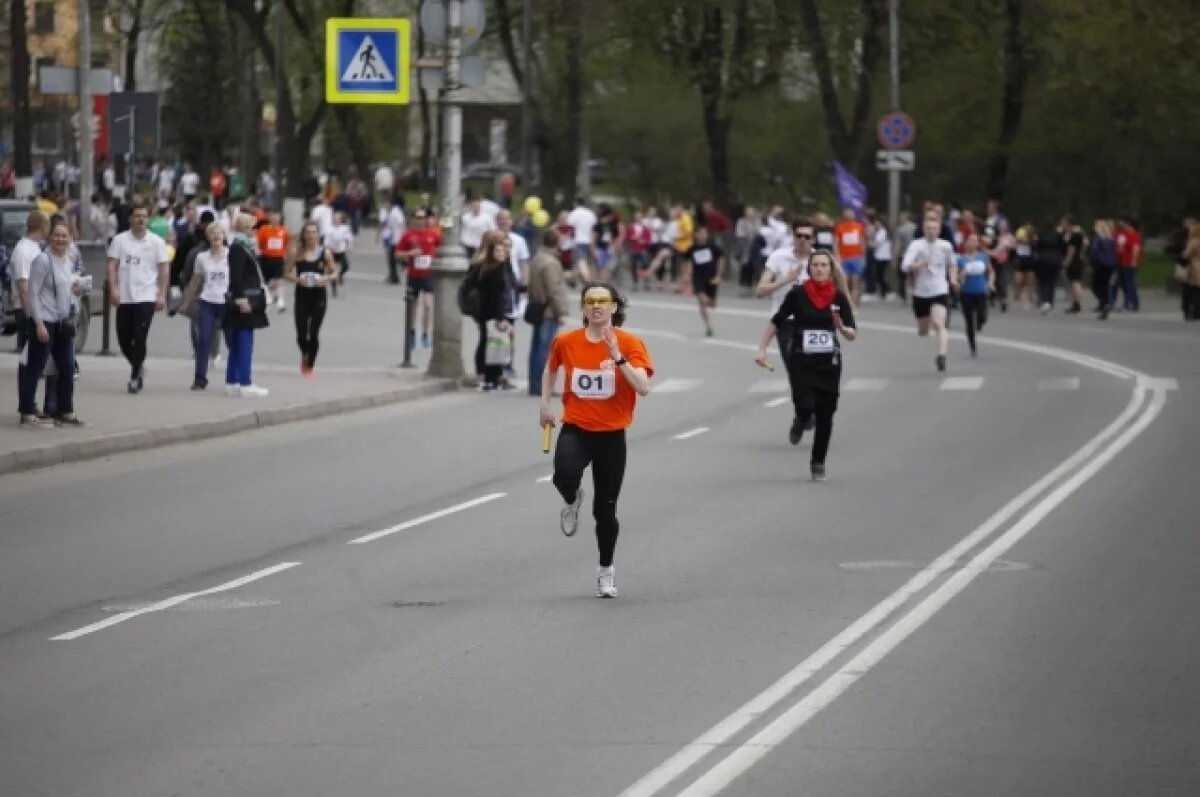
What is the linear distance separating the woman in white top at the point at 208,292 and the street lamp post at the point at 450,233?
10.6 feet

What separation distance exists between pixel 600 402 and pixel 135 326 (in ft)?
41.7

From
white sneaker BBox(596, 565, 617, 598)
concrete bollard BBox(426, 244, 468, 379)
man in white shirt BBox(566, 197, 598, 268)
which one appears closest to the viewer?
white sneaker BBox(596, 565, 617, 598)

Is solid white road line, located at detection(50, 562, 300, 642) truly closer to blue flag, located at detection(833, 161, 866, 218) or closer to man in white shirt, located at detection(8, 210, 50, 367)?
man in white shirt, located at detection(8, 210, 50, 367)

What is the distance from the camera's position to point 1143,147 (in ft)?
165

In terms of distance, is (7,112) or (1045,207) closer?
(1045,207)

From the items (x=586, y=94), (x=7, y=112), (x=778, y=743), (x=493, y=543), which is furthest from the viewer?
(x=7, y=112)

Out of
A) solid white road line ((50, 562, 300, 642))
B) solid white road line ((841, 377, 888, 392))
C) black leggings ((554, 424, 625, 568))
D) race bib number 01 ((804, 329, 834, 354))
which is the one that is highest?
race bib number 01 ((804, 329, 834, 354))

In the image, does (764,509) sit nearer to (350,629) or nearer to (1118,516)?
(1118,516)

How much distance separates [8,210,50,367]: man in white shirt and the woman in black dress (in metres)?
6.57

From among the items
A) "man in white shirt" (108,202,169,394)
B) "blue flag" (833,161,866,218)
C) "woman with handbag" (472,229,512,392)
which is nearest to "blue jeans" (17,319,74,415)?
"man in white shirt" (108,202,169,394)

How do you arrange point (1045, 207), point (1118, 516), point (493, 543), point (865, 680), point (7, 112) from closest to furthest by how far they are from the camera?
point (865, 680)
point (493, 543)
point (1118, 516)
point (1045, 207)
point (7, 112)

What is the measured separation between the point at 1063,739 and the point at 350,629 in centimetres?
374

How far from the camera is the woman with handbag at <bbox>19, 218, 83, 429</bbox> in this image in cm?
2086

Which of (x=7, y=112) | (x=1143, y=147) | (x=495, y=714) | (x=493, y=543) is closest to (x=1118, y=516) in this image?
(x=493, y=543)
